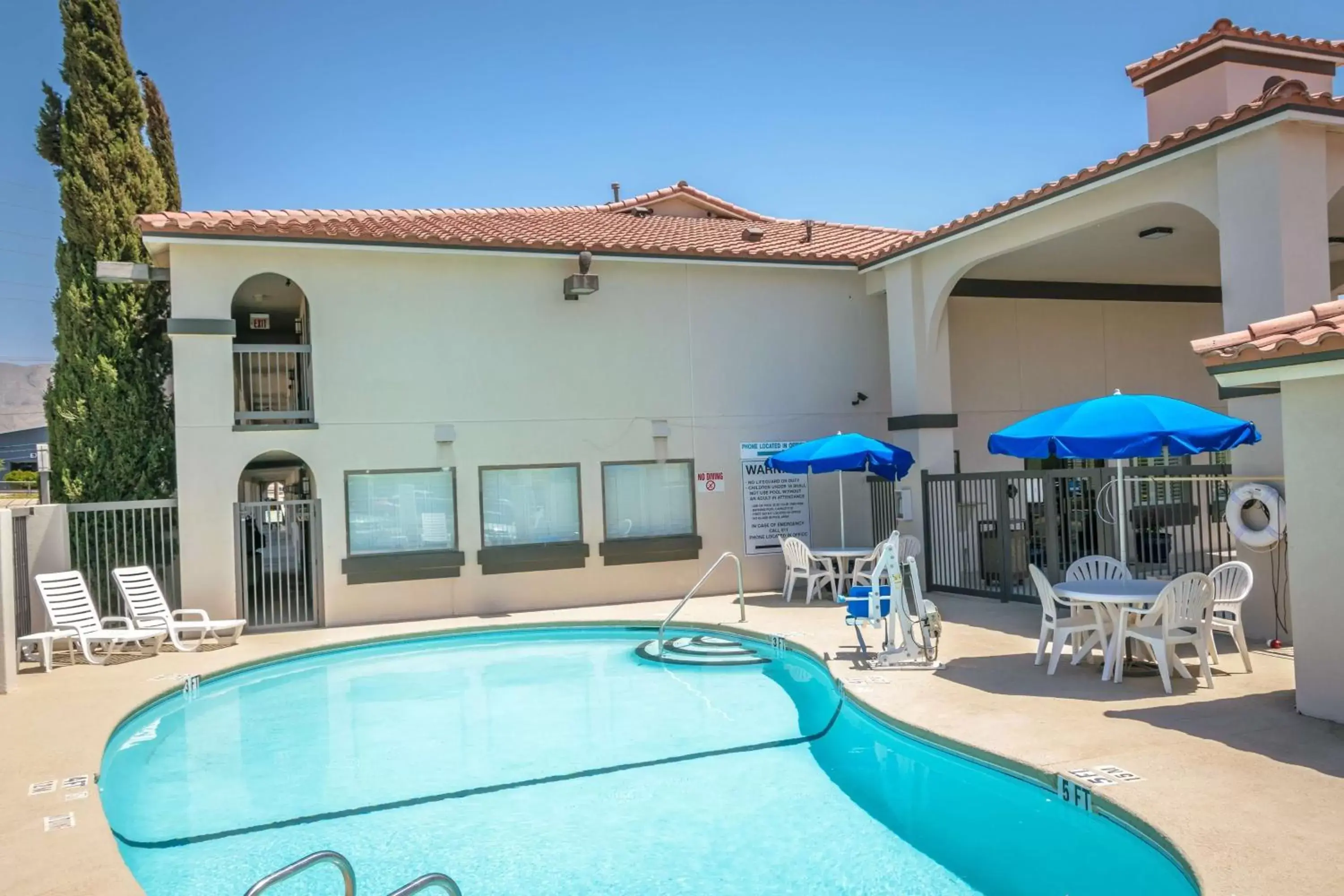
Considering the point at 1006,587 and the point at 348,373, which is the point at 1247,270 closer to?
the point at 1006,587

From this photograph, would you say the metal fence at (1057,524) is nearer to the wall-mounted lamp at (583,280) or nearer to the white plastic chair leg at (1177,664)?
the white plastic chair leg at (1177,664)

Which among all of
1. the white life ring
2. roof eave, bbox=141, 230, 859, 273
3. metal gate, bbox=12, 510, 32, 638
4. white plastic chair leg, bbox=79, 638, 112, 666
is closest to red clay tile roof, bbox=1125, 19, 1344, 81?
roof eave, bbox=141, 230, 859, 273

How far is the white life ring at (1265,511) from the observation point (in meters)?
9.14

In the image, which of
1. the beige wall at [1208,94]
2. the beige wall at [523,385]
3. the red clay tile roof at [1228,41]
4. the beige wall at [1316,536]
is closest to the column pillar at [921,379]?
the beige wall at [523,385]

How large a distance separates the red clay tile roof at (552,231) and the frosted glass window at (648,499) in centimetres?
334

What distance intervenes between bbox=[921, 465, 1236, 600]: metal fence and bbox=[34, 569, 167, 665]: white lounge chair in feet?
35.3

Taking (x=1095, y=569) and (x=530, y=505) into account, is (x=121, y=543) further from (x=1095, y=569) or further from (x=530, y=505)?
(x=1095, y=569)

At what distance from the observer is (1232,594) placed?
→ 8.95 meters

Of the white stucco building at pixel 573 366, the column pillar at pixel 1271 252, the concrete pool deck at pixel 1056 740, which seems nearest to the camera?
the concrete pool deck at pixel 1056 740

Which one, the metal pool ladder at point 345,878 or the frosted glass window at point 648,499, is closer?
the metal pool ladder at point 345,878

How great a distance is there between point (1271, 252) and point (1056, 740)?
18.6ft

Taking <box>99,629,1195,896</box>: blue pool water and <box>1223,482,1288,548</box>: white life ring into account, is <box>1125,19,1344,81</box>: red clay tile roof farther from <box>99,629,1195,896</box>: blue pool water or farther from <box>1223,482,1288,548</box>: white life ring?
<box>99,629,1195,896</box>: blue pool water

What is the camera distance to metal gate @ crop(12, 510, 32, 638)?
1242cm

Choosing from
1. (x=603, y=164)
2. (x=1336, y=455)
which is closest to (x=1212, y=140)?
(x=1336, y=455)
